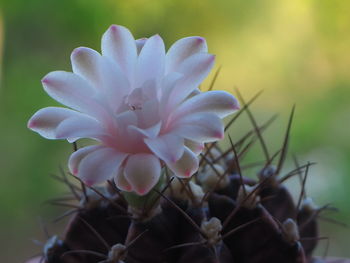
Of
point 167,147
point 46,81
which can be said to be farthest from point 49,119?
point 167,147

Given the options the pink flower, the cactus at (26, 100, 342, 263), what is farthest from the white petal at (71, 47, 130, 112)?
the cactus at (26, 100, 342, 263)

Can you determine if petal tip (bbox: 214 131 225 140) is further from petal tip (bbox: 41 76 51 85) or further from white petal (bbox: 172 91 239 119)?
petal tip (bbox: 41 76 51 85)

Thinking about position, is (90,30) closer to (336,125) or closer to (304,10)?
(304,10)

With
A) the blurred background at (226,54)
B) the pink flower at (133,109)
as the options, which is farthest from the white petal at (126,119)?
the blurred background at (226,54)

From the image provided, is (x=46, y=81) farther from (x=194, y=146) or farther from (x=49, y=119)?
(x=194, y=146)

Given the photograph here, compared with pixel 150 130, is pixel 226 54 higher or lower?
lower

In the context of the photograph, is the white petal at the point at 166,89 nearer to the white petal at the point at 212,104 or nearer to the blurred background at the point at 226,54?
the white petal at the point at 212,104
